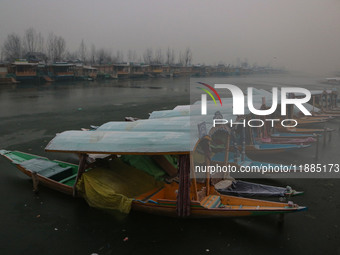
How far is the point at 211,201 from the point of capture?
6.96 meters

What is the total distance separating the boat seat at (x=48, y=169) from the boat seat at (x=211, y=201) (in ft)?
14.7

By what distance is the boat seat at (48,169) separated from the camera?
8969 mm

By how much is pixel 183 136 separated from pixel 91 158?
4.11 metres

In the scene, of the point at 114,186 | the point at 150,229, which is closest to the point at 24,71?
the point at 114,186

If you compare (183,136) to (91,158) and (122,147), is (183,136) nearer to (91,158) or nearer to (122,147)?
(122,147)

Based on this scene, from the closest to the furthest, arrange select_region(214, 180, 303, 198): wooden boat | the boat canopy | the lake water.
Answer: the lake water < the boat canopy < select_region(214, 180, 303, 198): wooden boat

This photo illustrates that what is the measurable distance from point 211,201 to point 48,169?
5133 mm

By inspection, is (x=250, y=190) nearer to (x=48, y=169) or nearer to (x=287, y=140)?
(x=287, y=140)

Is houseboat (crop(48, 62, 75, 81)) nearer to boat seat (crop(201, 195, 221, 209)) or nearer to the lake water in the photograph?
the lake water

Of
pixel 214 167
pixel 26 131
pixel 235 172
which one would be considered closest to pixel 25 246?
pixel 214 167

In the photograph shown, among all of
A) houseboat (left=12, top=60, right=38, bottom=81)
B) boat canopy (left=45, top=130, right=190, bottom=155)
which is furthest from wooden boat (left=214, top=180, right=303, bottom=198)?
houseboat (left=12, top=60, right=38, bottom=81)

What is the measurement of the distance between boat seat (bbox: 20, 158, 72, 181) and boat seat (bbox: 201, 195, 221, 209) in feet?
14.7

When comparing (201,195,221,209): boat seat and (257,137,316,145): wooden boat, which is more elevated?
(257,137,316,145): wooden boat

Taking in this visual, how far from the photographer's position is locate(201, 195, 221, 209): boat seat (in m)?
6.74
